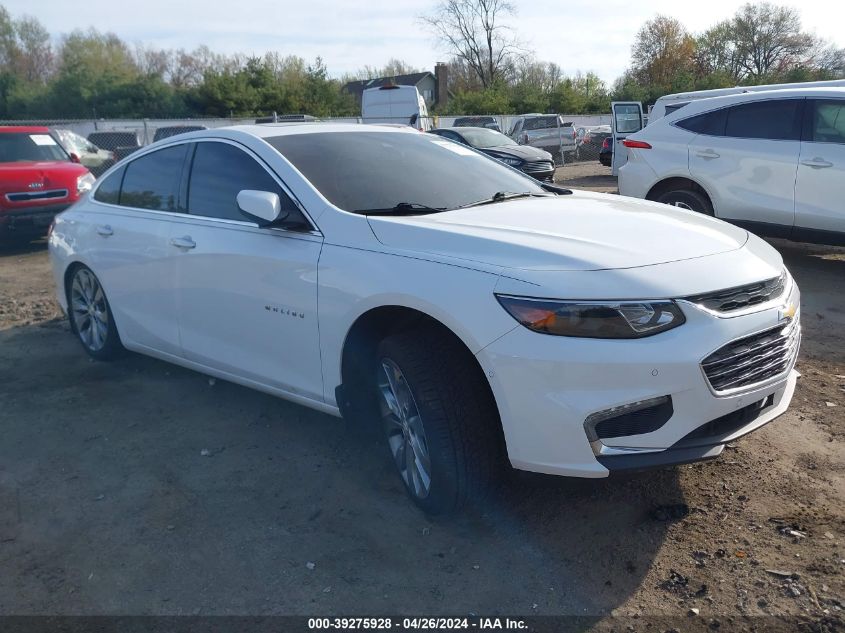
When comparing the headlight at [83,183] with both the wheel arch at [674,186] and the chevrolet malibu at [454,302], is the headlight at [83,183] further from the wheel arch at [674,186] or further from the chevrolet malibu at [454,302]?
the wheel arch at [674,186]

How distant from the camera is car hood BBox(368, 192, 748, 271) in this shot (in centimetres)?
292

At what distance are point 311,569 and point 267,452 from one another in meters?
1.16

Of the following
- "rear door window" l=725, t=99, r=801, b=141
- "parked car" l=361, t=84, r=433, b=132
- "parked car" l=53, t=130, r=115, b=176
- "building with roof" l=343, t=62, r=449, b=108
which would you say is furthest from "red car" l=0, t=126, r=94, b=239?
"building with roof" l=343, t=62, r=449, b=108

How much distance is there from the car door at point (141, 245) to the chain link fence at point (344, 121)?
11.3m

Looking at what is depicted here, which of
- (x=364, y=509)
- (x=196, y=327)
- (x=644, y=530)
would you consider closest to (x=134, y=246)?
(x=196, y=327)

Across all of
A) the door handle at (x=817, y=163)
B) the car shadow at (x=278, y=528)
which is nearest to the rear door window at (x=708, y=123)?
the door handle at (x=817, y=163)

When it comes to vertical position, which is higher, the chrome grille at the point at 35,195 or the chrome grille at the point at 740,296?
the chrome grille at the point at 740,296

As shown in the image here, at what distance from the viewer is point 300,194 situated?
3738mm

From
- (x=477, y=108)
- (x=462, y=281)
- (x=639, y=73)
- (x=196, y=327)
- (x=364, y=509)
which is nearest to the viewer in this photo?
(x=462, y=281)

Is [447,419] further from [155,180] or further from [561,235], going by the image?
[155,180]

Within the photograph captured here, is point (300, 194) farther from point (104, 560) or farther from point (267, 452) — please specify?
point (104, 560)

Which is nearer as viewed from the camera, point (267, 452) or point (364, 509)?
point (364, 509)

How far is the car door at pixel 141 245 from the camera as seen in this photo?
4555 mm

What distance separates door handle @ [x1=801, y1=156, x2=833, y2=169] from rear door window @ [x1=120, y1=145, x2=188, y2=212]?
5.62 m
